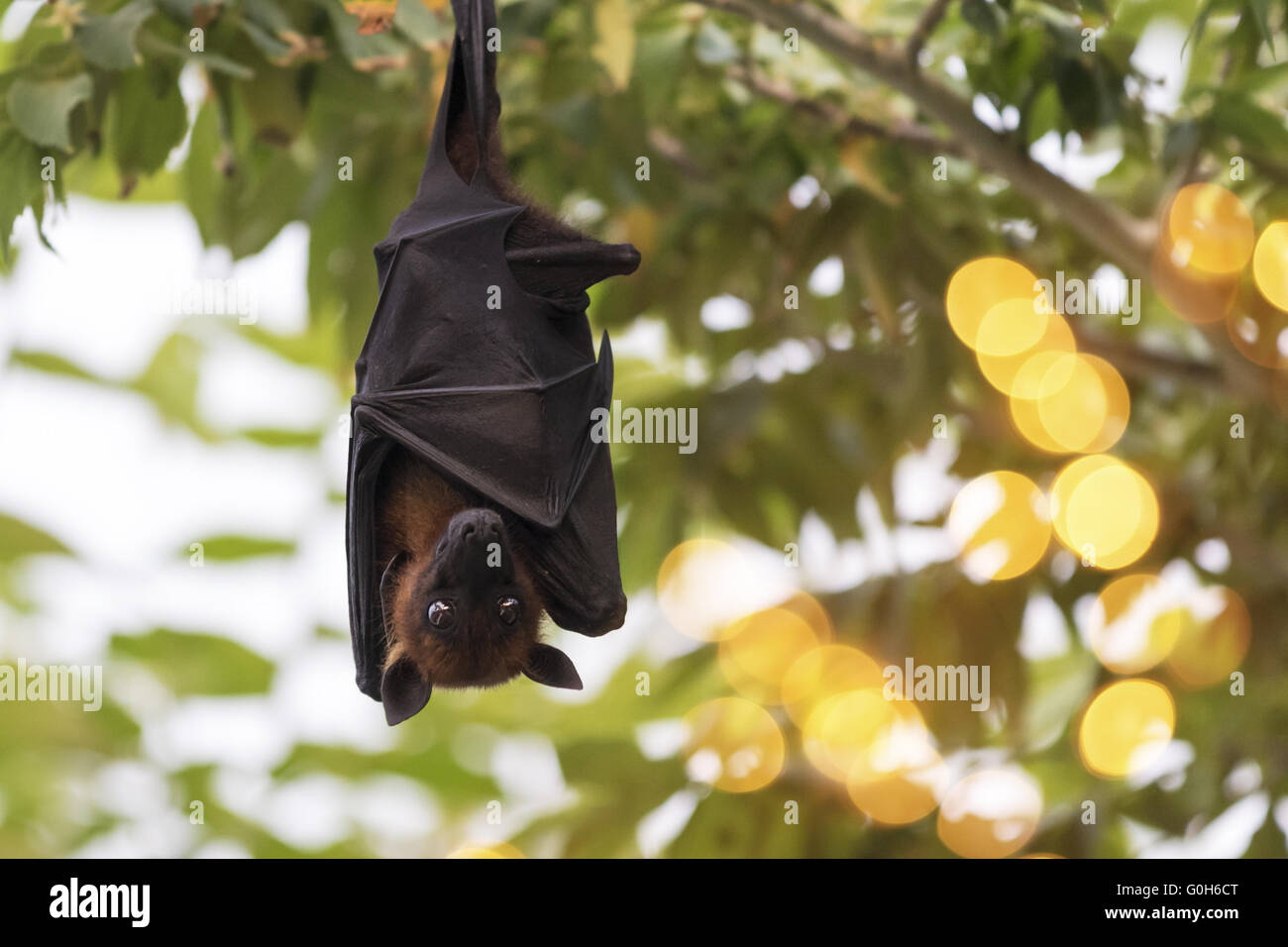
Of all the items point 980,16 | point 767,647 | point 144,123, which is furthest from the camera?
point 767,647

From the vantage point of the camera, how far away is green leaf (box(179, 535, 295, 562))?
645 centimetres

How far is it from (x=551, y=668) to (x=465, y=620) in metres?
0.24

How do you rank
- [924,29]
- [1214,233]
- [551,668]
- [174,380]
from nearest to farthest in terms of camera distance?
1. [551,668]
2. [924,29]
3. [1214,233]
4. [174,380]

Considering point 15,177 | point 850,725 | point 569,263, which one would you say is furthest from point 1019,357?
point 15,177

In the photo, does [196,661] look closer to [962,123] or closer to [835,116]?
[835,116]

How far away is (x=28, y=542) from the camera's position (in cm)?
609

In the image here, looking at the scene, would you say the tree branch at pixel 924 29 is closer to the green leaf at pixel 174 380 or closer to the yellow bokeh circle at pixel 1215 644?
the yellow bokeh circle at pixel 1215 644

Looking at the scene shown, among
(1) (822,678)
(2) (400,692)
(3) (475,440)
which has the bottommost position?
(1) (822,678)

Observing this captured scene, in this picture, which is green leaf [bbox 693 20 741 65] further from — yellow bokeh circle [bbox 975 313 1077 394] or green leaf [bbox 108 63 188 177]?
yellow bokeh circle [bbox 975 313 1077 394]

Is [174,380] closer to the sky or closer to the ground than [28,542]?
closer to the sky

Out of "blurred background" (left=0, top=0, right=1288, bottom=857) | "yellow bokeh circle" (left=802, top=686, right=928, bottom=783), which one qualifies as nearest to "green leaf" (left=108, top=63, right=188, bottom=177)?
"blurred background" (left=0, top=0, right=1288, bottom=857)

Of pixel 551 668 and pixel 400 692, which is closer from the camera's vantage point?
pixel 400 692

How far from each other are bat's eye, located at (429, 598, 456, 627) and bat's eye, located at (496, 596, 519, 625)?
0.28 feet

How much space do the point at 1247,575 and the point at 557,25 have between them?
9.85 ft
